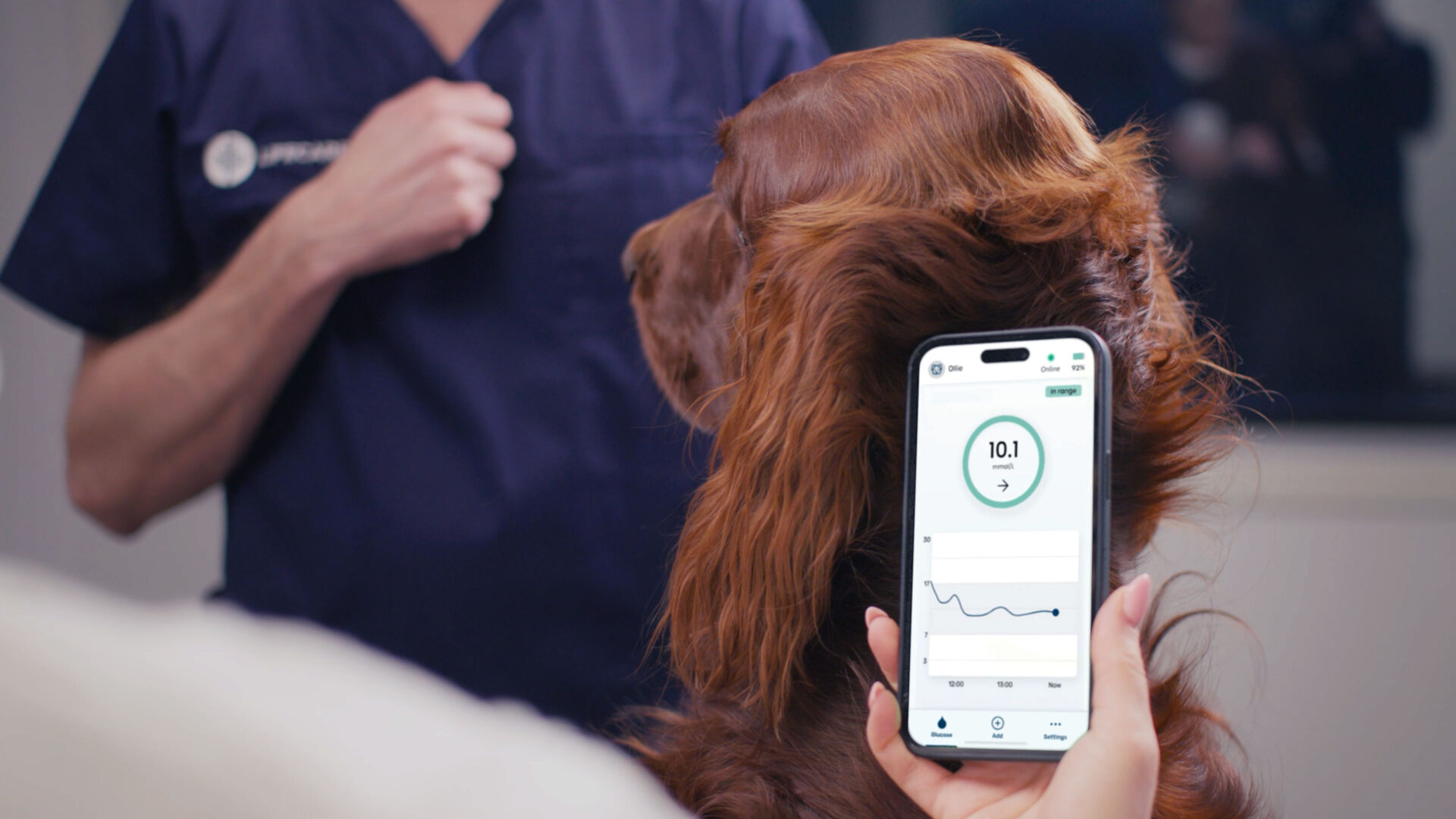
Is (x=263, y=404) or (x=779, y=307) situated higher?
(x=779, y=307)

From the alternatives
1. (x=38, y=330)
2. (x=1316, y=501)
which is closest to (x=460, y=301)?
(x=38, y=330)

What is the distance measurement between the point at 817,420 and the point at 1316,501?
104 cm

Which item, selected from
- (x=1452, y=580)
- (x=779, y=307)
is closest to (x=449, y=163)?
(x=779, y=307)

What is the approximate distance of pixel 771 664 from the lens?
0.46 metres

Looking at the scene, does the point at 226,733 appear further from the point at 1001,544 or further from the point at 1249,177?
the point at 1249,177

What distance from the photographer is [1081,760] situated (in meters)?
0.35

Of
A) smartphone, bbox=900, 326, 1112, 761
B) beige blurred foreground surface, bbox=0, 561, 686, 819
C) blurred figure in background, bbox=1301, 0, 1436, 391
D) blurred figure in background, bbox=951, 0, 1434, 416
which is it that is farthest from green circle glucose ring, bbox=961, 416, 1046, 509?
blurred figure in background, bbox=1301, 0, 1436, 391

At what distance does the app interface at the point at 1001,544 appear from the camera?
40cm

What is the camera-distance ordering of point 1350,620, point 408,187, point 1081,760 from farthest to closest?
1. point 1350,620
2. point 408,187
3. point 1081,760

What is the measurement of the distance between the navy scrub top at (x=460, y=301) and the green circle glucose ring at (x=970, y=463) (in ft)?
1.07

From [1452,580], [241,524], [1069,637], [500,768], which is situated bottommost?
[1452,580]

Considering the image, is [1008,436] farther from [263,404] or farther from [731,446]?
[263,404]

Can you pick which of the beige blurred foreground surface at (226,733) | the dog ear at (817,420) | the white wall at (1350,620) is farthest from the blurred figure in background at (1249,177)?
the beige blurred foreground surface at (226,733)

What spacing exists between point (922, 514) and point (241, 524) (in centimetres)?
59
